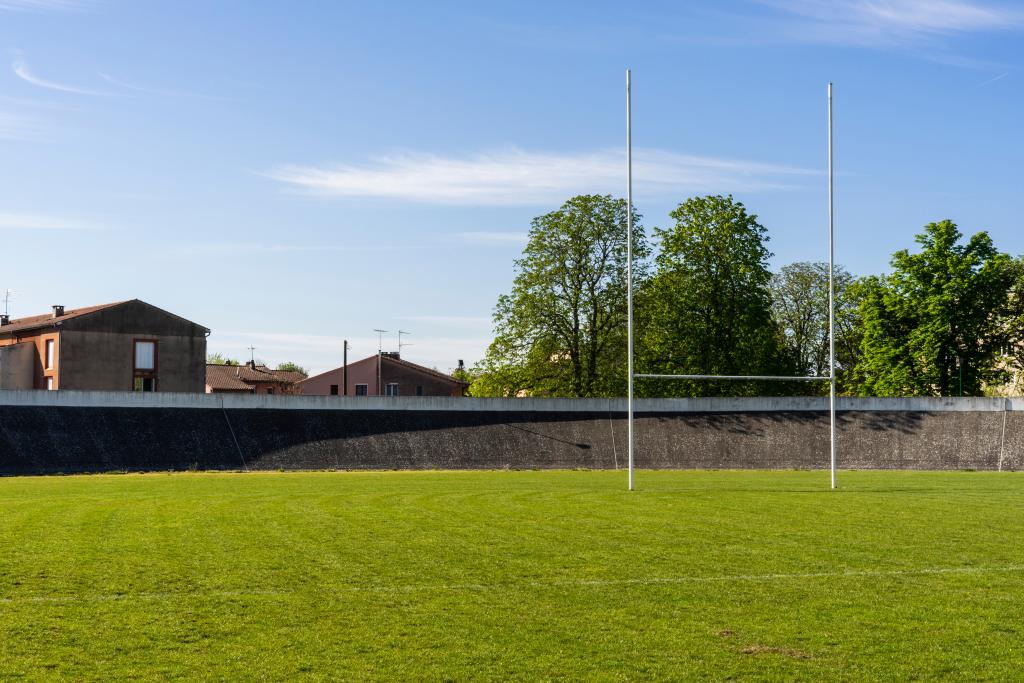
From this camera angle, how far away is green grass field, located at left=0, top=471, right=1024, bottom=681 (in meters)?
8.96

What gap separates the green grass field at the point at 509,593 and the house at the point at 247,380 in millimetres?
85382

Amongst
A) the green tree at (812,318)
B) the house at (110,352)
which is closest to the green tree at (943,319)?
the green tree at (812,318)

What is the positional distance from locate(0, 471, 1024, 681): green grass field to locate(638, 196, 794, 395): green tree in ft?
127

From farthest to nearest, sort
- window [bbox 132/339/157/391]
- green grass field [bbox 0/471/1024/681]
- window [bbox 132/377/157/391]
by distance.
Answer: window [bbox 132/377/157/391] < window [bbox 132/339/157/391] < green grass field [bbox 0/471/1024/681]

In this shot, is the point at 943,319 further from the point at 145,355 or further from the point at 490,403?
the point at 145,355

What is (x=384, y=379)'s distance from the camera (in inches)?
4006

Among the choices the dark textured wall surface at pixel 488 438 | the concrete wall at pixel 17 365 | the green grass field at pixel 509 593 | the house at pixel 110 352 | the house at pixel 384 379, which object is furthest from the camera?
the house at pixel 384 379

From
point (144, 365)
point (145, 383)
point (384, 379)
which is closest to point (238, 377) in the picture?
point (384, 379)

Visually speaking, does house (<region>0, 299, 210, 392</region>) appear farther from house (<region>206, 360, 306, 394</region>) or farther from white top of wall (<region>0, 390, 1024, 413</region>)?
house (<region>206, 360, 306, 394</region>)

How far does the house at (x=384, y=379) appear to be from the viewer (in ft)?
334

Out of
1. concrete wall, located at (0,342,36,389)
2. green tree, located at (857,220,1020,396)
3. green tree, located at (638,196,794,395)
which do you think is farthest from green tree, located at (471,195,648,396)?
concrete wall, located at (0,342,36,389)

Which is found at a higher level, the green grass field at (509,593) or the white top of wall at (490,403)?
the white top of wall at (490,403)

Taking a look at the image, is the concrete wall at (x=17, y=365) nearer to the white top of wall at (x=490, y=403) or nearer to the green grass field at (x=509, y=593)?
the white top of wall at (x=490, y=403)

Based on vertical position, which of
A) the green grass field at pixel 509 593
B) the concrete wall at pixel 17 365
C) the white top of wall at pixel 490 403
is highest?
the concrete wall at pixel 17 365
